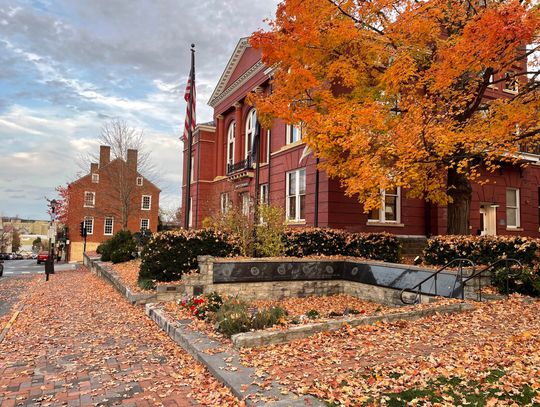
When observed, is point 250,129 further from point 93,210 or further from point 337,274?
point 93,210

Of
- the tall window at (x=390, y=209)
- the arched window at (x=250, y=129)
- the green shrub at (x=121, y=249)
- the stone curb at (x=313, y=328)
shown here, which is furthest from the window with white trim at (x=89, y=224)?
the stone curb at (x=313, y=328)

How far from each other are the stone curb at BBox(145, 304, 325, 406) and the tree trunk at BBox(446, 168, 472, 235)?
9395 mm

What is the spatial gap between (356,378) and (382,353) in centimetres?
104

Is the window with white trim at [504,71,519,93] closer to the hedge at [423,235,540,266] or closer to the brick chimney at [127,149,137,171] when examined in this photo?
the hedge at [423,235,540,266]

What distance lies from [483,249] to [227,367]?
759 centimetres

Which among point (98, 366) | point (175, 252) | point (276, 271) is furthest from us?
point (276, 271)

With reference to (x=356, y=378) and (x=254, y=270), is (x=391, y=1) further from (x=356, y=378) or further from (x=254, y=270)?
(x=356, y=378)

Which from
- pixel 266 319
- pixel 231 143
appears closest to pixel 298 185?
pixel 231 143

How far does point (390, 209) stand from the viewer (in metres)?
19.0

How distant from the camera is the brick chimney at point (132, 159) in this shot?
109ft

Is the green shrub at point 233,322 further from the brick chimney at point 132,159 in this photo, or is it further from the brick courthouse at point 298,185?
the brick chimney at point 132,159

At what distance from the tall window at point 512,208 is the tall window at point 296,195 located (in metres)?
11.7

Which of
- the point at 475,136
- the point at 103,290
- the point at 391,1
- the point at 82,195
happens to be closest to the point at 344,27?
the point at 391,1

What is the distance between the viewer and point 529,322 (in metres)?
6.96
